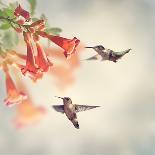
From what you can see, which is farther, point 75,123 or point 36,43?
point 75,123

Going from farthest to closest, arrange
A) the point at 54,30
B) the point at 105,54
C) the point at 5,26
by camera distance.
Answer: the point at 105,54
the point at 54,30
the point at 5,26

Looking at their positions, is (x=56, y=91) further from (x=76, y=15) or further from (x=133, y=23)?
(x=133, y=23)

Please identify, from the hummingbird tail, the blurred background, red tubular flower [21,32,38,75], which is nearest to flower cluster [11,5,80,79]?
red tubular flower [21,32,38,75]

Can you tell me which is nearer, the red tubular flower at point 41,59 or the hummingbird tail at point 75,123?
the red tubular flower at point 41,59

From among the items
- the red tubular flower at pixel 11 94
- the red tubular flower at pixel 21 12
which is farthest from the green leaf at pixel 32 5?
the red tubular flower at pixel 11 94

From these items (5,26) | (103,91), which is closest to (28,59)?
(5,26)

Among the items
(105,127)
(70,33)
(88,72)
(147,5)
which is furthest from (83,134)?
(147,5)

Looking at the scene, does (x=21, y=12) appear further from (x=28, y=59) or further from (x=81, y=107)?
(x=81, y=107)

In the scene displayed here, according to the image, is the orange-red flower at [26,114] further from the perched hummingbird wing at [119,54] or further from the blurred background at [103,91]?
the perched hummingbird wing at [119,54]
